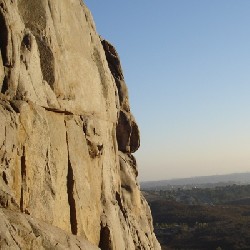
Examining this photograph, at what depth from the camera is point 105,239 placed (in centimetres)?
1545

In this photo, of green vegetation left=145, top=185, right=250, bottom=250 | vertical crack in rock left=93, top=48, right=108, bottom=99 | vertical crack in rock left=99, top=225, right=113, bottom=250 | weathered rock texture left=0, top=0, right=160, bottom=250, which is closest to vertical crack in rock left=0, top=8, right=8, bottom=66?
weathered rock texture left=0, top=0, right=160, bottom=250

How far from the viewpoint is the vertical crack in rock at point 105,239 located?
15.4m

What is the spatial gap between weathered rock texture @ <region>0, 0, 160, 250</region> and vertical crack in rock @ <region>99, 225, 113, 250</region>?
3cm

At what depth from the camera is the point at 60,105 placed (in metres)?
13.9

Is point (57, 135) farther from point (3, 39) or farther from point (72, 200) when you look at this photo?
point (3, 39)

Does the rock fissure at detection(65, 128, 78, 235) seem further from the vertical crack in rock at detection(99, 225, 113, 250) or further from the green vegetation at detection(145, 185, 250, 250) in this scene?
the green vegetation at detection(145, 185, 250, 250)

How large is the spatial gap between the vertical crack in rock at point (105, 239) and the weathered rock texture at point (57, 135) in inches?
1.4

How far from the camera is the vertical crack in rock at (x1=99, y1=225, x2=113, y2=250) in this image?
1537 centimetres

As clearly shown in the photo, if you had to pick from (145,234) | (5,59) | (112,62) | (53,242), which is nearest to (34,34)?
(5,59)

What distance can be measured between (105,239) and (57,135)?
4583mm

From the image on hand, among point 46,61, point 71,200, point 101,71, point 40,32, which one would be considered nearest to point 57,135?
point 71,200

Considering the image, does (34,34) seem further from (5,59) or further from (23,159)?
(23,159)

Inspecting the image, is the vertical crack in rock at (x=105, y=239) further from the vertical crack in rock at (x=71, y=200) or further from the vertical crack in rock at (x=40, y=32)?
the vertical crack in rock at (x=40, y=32)

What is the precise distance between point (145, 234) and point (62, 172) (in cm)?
927
